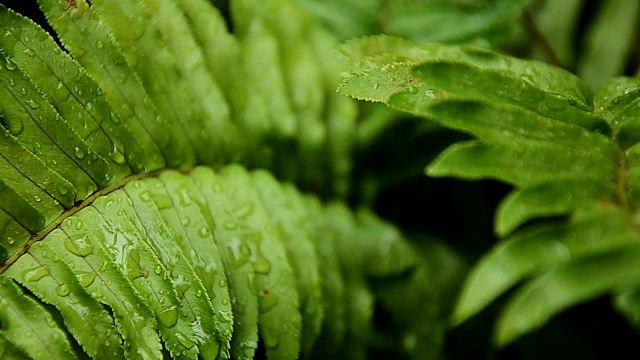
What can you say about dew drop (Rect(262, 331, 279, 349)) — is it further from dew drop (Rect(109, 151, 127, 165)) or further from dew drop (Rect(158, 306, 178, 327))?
dew drop (Rect(109, 151, 127, 165))

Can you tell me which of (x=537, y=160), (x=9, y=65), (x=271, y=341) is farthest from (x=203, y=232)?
(x=537, y=160)

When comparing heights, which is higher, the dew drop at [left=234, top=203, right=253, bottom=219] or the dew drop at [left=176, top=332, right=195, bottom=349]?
the dew drop at [left=234, top=203, right=253, bottom=219]

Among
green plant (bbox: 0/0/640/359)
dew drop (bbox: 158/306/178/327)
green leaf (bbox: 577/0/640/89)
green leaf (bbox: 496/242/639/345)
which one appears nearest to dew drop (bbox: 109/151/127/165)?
green plant (bbox: 0/0/640/359)

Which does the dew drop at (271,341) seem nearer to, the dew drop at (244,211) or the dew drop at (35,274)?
the dew drop at (244,211)

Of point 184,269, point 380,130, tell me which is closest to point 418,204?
point 380,130

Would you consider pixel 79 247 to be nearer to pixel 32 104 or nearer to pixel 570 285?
pixel 32 104

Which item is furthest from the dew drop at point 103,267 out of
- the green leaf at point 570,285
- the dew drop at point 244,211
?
the green leaf at point 570,285

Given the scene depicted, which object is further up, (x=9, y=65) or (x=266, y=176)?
(x=9, y=65)

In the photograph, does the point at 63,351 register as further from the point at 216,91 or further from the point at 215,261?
the point at 216,91
